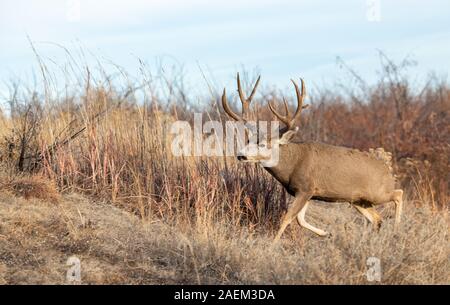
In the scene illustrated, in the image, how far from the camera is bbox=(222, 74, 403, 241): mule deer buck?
934 centimetres

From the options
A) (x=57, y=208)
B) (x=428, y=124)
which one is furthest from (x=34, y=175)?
(x=428, y=124)

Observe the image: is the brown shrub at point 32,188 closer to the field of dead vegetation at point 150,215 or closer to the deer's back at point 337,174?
the field of dead vegetation at point 150,215

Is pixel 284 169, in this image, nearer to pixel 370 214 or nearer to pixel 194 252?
pixel 370 214

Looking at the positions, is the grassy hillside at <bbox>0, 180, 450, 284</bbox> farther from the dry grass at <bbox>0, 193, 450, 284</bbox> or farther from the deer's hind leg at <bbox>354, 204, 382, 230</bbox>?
the deer's hind leg at <bbox>354, 204, 382, 230</bbox>

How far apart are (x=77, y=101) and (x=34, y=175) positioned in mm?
1796

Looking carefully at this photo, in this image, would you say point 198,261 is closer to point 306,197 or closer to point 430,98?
point 306,197

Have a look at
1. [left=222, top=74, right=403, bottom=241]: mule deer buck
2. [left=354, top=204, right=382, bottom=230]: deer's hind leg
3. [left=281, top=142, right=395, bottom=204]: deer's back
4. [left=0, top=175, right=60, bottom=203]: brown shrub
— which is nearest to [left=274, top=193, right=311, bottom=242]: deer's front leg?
[left=222, top=74, right=403, bottom=241]: mule deer buck

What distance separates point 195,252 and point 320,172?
2505 mm

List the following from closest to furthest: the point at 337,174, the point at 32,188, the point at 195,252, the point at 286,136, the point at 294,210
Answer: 1. the point at 195,252
2. the point at 294,210
3. the point at 32,188
4. the point at 337,174
5. the point at 286,136

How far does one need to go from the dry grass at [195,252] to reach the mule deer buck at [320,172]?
2.74 ft

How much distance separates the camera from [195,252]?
7.57m

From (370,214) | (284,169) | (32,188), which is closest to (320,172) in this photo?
(284,169)

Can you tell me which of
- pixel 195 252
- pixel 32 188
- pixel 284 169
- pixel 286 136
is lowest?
pixel 195 252

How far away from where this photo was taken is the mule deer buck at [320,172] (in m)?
9.34
